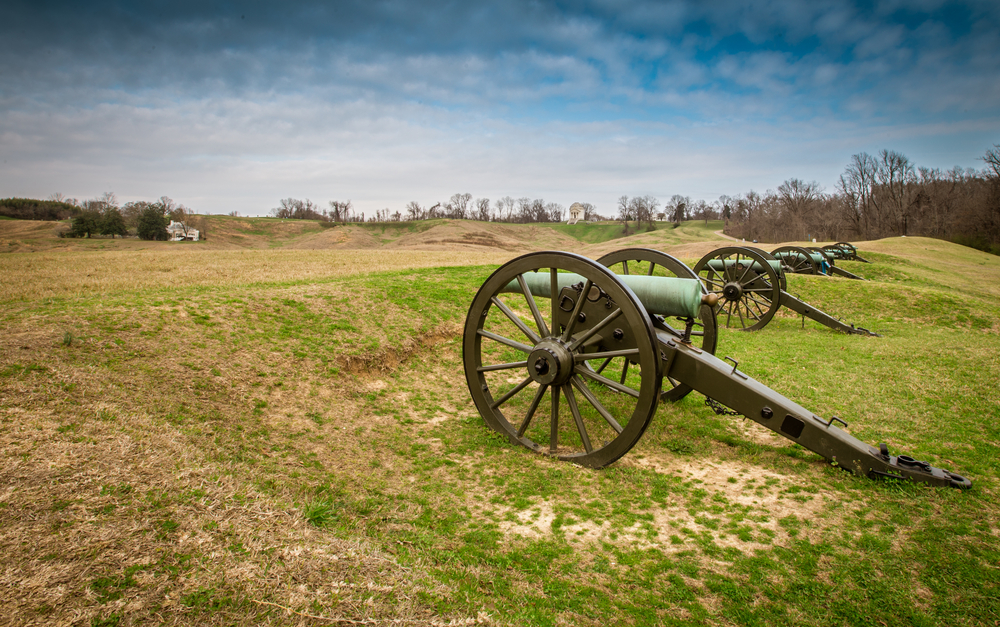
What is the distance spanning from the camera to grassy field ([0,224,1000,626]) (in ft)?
9.05

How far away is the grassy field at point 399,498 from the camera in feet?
9.05

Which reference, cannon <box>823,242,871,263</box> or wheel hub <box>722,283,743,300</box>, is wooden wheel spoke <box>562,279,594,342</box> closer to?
wheel hub <box>722,283,743,300</box>

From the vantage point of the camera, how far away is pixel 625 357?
4668 mm

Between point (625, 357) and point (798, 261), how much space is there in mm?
16451

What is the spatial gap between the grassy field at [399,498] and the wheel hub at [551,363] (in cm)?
92

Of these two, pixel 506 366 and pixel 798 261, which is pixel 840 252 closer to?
pixel 798 261

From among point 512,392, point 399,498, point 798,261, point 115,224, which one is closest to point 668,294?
Answer: point 512,392

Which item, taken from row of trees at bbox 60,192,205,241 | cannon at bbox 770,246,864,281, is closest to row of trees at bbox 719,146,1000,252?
cannon at bbox 770,246,864,281

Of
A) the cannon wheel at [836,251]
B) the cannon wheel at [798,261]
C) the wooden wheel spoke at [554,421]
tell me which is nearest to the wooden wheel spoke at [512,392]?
the wooden wheel spoke at [554,421]

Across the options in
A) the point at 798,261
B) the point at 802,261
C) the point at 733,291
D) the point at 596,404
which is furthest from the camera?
the point at 802,261

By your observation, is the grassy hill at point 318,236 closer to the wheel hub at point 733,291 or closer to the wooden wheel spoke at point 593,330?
the wooden wheel spoke at point 593,330

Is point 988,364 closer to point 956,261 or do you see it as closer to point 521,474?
point 521,474

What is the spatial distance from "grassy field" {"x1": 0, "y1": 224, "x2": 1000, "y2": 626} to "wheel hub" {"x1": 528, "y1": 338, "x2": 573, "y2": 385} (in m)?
0.92

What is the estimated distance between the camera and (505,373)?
26.7ft
